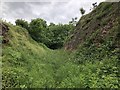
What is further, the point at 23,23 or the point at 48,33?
the point at 48,33

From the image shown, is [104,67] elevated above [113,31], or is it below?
below

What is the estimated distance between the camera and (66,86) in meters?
7.88

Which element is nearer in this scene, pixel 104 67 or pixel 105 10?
pixel 104 67

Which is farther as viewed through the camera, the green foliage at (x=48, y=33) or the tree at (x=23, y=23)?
the green foliage at (x=48, y=33)

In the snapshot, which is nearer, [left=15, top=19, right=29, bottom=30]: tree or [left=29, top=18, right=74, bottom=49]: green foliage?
[left=15, top=19, right=29, bottom=30]: tree

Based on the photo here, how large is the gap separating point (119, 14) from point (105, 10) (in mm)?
3723

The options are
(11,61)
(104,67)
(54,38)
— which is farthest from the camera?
(54,38)

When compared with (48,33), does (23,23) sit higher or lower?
lower

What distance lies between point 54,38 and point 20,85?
39877 mm

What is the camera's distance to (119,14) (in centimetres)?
1498

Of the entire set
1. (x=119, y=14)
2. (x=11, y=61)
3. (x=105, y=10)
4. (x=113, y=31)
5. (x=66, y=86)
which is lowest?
(x=66, y=86)

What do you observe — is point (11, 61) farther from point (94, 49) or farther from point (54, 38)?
point (54, 38)

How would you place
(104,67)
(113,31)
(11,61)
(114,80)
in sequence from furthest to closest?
(113,31)
(11,61)
(104,67)
(114,80)

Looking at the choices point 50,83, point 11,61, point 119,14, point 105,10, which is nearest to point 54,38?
point 105,10
